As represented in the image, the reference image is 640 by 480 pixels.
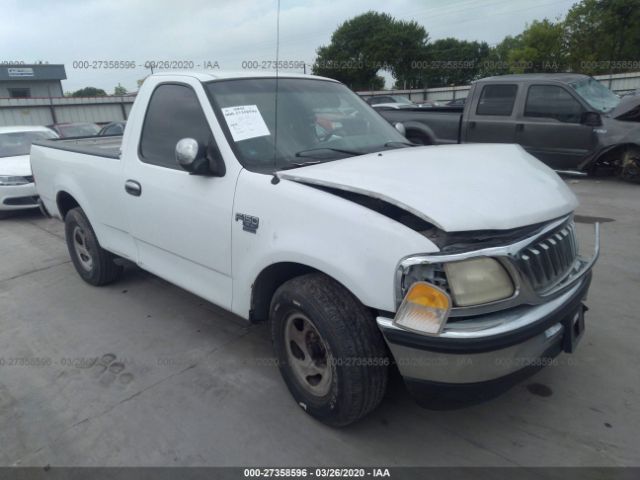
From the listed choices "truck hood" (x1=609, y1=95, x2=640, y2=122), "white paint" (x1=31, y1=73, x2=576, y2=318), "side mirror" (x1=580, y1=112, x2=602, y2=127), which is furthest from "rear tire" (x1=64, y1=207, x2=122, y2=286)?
"truck hood" (x1=609, y1=95, x2=640, y2=122)

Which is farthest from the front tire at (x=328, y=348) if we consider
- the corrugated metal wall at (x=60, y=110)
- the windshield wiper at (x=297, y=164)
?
the corrugated metal wall at (x=60, y=110)

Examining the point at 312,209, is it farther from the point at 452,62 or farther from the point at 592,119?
the point at 452,62

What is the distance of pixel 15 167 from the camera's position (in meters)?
8.06

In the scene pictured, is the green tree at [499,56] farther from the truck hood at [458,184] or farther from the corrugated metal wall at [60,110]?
the truck hood at [458,184]

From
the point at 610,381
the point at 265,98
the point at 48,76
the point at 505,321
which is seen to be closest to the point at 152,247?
the point at 265,98

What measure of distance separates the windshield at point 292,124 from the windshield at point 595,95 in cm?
592

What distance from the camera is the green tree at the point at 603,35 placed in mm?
33156

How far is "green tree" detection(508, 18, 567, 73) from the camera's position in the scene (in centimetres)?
3797

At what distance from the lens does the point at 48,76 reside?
161 feet

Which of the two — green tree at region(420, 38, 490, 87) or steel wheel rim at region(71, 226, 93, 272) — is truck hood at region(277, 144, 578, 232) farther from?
green tree at region(420, 38, 490, 87)

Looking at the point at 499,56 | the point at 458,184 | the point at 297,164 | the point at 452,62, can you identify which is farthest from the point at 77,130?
the point at 499,56

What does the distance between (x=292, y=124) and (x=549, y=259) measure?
1758 millimetres

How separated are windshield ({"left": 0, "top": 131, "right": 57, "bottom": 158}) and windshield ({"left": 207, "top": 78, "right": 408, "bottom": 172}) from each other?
7572 mm

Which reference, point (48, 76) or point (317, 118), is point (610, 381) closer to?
point (317, 118)
